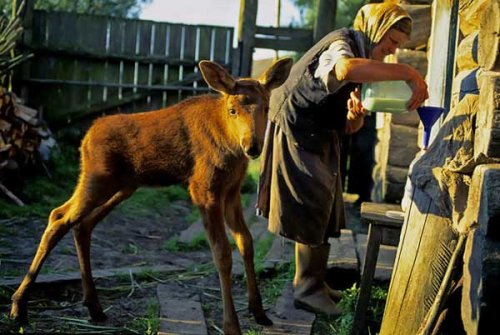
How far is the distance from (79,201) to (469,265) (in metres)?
2.82

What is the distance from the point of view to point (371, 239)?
4672 millimetres

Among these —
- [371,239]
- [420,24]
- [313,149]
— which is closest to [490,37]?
[371,239]

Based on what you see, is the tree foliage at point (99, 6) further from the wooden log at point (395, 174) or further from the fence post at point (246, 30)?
the wooden log at point (395, 174)

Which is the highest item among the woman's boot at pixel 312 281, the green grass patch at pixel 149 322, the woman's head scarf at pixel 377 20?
the woman's head scarf at pixel 377 20

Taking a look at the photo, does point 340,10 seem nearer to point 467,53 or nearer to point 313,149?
point 313,149

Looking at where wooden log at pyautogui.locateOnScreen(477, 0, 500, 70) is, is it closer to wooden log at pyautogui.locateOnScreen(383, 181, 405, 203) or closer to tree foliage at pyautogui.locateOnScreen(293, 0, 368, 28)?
wooden log at pyautogui.locateOnScreen(383, 181, 405, 203)

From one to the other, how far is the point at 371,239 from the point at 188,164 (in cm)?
136

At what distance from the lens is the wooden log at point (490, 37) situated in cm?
349

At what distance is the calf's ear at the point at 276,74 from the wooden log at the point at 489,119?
1729mm

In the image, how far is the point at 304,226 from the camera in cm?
538

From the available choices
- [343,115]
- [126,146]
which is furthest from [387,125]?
[126,146]

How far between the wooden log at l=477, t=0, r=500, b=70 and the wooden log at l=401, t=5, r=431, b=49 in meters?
4.40

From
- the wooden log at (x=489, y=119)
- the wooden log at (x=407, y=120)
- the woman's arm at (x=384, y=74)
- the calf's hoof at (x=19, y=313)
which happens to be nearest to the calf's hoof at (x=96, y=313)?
the calf's hoof at (x=19, y=313)

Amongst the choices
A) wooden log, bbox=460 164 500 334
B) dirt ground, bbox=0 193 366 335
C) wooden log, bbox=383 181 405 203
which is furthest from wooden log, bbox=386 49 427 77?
wooden log, bbox=460 164 500 334
